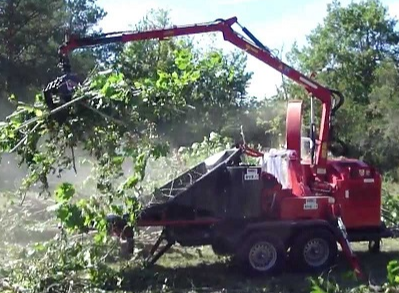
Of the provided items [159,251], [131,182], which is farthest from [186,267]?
[131,182]

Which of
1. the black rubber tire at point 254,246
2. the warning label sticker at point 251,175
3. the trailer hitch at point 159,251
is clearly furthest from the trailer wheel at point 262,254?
the trailer hitch at point 159,251

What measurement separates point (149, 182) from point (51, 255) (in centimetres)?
179

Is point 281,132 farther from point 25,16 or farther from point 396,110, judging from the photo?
point 25,16

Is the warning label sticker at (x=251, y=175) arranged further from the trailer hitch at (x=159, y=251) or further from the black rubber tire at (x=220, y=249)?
the trailer hitch at (x=159, y=251)

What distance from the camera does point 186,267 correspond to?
12961 millimetres

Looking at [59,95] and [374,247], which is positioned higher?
[59,95]

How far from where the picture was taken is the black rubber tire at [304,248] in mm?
12453

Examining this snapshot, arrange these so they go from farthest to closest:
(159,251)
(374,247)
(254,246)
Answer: (374,247) → (159,251) → (254,246)

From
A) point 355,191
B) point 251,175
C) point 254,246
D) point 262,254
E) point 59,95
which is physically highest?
point 59,95

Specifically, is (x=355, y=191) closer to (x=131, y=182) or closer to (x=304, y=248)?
(x=304, y=248)

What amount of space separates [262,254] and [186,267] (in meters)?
1.31

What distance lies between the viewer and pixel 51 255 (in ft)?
37.2

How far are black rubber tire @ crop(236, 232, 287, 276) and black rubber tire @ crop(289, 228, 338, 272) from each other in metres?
0.20

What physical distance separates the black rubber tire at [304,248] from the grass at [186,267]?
137 mm
